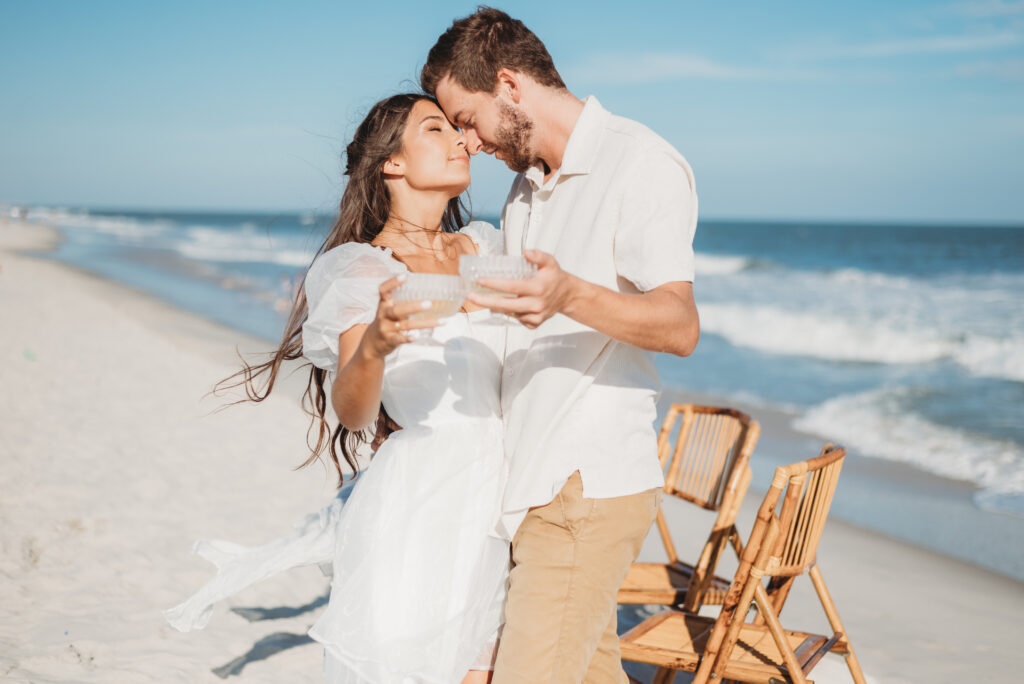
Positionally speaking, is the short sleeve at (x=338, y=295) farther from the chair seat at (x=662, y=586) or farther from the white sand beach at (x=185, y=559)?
the white sand beach at (x=185, y=559)

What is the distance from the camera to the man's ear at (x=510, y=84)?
2545mm

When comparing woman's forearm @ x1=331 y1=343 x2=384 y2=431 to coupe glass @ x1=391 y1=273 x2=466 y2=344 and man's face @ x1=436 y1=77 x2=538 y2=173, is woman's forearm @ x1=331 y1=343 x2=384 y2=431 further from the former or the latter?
man's face @ x1=436 y1=77 x2=538 y2=173

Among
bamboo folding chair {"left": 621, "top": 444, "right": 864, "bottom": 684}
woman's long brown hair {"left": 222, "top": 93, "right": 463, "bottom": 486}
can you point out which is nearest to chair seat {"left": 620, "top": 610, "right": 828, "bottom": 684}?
bamboo folding chair {"left": 621, "top": 444, "right": 864, "bottom": 684}

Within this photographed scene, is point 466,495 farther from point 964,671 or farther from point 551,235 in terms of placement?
point 964,671

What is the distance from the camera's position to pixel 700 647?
3.10 meters

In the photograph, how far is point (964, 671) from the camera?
409 centimetres

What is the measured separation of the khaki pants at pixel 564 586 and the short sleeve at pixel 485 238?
3.73ft

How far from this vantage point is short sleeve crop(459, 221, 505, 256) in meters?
3.06

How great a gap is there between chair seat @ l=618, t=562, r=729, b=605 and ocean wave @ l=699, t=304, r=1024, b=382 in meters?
9.64

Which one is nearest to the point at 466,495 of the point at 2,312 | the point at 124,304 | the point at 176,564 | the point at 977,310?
the point at 176,564

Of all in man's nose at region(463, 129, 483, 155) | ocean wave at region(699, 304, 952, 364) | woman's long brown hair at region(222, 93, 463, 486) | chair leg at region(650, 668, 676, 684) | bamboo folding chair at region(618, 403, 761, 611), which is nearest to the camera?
man's nose at region(463, 129, 483, 155)

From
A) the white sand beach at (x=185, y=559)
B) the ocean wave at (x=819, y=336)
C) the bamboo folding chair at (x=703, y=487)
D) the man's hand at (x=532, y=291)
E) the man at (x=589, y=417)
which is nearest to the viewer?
the man's hand at (x=532, y=291)

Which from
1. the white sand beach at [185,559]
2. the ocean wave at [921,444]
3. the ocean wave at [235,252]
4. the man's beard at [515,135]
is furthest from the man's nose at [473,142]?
the ocean wave at [235,252]

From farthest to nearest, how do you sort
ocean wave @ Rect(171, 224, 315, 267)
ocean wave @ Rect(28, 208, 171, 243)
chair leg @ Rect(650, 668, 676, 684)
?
ocean wave @ Rect(28, 208, 171, 243), ocean wave @ Rect(171, 224, 315, 267), chair leg @ Rect(650, 668, 676, 684)
